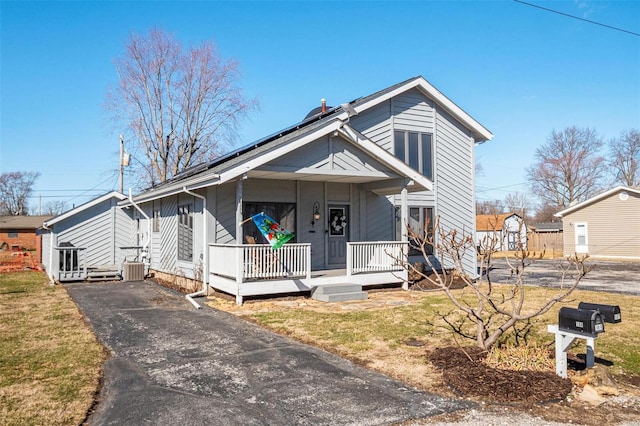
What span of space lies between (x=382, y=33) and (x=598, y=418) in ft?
43.8

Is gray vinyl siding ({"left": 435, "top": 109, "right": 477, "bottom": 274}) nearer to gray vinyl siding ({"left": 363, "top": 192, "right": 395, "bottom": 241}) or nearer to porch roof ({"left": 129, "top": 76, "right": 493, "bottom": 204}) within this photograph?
porch roof ({"left": 129, "top": 76, "right": 493, "bottom": 204})

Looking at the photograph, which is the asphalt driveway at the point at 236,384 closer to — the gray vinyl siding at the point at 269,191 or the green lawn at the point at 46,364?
the green lawn at the point at 46,364

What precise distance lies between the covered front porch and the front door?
1388 millimetres

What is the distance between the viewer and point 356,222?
14039 millimetres

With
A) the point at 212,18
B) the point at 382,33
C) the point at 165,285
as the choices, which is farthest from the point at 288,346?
the point at 212,18

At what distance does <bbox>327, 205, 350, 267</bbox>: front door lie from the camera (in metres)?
13.8

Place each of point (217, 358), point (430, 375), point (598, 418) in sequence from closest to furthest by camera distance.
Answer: point (598, 418) < point (430, 375) < point (217, 358)

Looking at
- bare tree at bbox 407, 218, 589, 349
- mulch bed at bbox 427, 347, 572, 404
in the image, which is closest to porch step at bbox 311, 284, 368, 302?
bare tree at bbox 407, 218, 589, 349

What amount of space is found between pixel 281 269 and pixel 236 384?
591cm

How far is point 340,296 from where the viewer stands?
10969 mm

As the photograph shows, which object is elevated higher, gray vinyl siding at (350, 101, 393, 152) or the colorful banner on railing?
gray vinyl siding at (350, 101, 393, 152)

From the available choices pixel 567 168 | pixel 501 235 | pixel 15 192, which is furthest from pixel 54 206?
pixel 501 235

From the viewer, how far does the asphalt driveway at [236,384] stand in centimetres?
414

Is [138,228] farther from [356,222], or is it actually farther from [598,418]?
[598,418]
